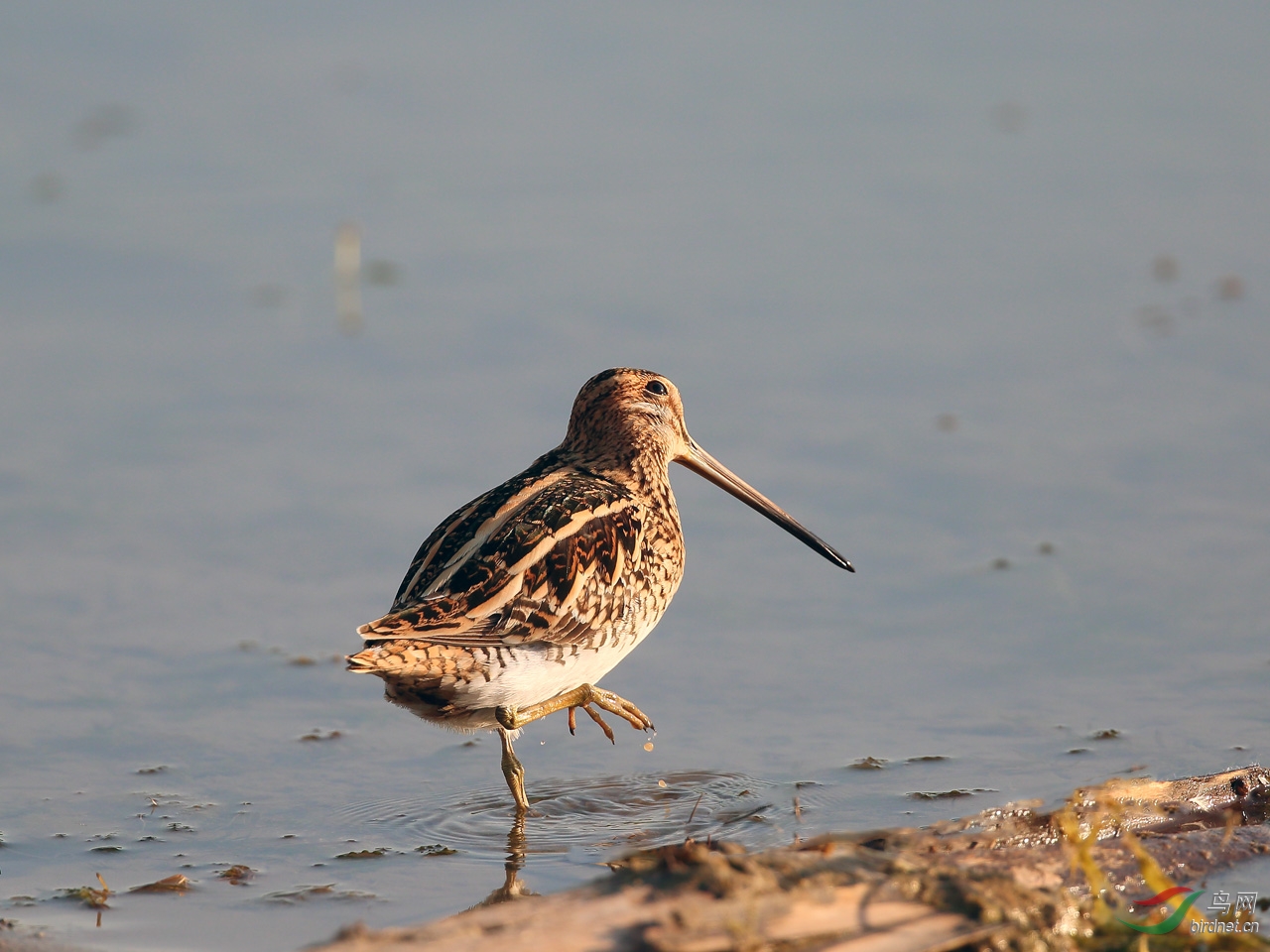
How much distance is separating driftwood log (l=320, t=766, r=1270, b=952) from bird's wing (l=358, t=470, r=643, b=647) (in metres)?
1.19

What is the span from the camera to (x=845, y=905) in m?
3.64

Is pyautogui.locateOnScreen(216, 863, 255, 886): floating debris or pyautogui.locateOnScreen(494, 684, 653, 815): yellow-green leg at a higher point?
pyautogui.locateOnScreen(494, 684, 653, 815): yellow-green leg

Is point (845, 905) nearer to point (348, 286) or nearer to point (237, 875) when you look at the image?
point (237, 875)

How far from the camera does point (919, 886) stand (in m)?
3.72

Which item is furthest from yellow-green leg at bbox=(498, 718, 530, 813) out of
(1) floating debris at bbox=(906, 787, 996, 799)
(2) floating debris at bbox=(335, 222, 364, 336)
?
(2) floating debris at bbox=(335, 222, 364, 336)

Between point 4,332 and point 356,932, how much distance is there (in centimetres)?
593

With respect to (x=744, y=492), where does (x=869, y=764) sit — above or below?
below

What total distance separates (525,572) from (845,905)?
1.88 meters

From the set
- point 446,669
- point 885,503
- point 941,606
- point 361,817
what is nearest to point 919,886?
point 446,669

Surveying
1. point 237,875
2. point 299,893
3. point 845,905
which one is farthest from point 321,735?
point 845,905

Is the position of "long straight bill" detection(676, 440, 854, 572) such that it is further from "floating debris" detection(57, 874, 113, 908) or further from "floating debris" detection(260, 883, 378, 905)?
"floating debris" detection(57, 874, 113, 908)

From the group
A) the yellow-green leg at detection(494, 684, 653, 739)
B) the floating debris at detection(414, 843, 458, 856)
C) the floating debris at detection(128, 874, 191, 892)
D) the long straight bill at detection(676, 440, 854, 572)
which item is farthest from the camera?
the long straight bill at detection(676, 440, 854, 572)

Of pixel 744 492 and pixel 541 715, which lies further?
pixel 744 492

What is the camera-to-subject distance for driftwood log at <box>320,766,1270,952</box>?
138 inches
